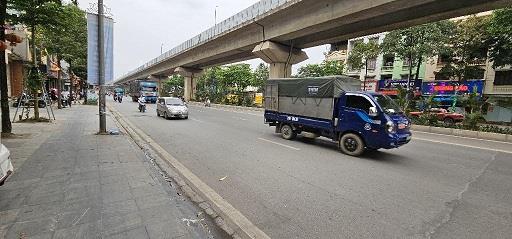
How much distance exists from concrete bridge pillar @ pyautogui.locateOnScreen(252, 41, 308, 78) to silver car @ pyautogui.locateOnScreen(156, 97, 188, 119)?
811cm

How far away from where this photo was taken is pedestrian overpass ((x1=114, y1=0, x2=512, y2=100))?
44.9 feet

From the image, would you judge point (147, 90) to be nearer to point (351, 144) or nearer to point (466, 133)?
point (351, 144)

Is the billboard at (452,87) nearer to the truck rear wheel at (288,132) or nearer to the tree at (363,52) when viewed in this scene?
the tree at (363,52)

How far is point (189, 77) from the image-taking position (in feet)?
150

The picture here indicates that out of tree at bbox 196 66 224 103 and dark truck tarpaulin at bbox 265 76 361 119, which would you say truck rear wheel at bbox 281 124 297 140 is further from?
tree at bbox 196 66 224 103

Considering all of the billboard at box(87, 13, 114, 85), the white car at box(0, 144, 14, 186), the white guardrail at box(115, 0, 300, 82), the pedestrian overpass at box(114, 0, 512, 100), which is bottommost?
the white car at box(0, 144, 14, 186)

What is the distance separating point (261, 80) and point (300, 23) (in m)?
34.5

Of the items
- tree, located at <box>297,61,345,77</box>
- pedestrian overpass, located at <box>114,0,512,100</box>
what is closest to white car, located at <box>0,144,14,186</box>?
pedestrian overpass, located at <box>114,0,512,100</box>

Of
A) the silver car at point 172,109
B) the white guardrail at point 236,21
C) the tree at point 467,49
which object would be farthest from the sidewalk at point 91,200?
the tree at point 467,49

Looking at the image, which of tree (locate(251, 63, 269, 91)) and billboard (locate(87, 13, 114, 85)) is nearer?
billboard (locate(87, 13, 114, 85))

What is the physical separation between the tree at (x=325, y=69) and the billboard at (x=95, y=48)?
104ft

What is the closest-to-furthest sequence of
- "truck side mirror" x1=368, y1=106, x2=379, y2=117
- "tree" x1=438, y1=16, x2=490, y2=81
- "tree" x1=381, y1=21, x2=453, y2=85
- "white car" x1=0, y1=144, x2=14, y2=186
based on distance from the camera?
"white car" x1=0, y1=144, x2=14, y2=186 → "truck side mirror" x1=368, y1=106, x2=379, y2=117 → "tree" x1=438, y1=16, x2=490, y2=81 → "tree" x1=381, y1=21, x2=453, y2=85

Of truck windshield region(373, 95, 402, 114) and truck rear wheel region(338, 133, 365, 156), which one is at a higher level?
truck windshield region(373, 95, 402, 114)

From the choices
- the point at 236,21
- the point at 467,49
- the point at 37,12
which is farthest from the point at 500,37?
the point at 37,12
